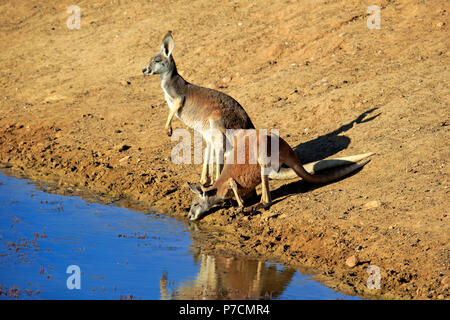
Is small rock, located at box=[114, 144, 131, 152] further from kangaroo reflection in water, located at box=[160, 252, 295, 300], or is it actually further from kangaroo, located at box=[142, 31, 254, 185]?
kangaroo reflection in water, located at box=[160, 252, 295, 300]

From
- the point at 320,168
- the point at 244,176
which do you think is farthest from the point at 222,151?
the point at 320,168

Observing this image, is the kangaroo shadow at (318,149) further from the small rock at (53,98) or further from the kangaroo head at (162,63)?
the small rock at (53,98)

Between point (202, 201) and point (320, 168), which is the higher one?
→ point (320, 168)

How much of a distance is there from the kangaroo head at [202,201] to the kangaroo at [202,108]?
2.31ft

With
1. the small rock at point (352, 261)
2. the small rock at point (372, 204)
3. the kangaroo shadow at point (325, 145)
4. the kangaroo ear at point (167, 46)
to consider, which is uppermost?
the kangaroo ear at point (167, 46)

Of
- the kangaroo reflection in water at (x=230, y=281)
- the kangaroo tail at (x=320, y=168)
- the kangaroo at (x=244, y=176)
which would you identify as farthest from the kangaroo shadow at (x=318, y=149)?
the kangaroo reflection in water at (x=230, y=281)

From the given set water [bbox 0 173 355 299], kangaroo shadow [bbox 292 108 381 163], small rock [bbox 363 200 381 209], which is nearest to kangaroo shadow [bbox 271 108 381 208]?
kangaroo shadow [bbox 292 108 381 163]

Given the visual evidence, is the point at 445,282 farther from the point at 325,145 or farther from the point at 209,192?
the point at 325,145

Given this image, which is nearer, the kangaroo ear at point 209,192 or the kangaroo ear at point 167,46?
the kangaroo ear at point 209,192

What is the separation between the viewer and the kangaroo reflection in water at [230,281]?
754 centimetres

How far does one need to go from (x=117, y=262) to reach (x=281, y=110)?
5.86 m

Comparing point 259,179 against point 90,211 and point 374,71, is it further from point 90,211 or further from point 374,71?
point 374,71

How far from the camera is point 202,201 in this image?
1005cm

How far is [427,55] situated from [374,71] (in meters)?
1.18
